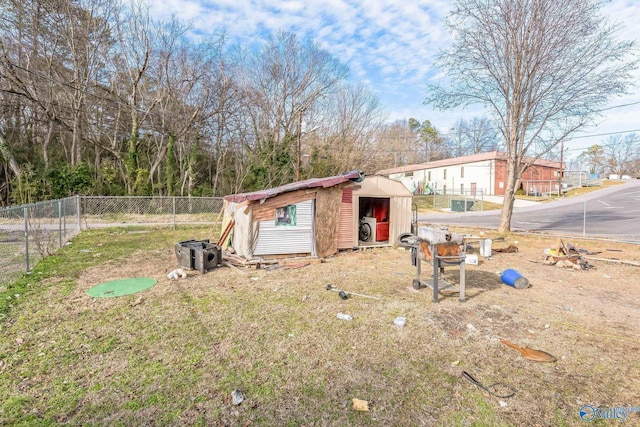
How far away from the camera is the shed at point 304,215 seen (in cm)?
838

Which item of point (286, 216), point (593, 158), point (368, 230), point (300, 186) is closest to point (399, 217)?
point (368, 230)

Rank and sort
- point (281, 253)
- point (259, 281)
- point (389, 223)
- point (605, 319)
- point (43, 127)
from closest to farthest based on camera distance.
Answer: point (605, 319), point (259, 281), point (281, 253), point (389, 223), point (43, 127)

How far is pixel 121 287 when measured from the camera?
235 inches

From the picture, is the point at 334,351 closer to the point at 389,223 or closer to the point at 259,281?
the point at 259,281

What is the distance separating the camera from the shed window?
8.72 metres

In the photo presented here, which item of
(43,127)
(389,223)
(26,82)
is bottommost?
(389,223)

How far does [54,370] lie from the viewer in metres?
3.15

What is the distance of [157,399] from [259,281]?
3.94m

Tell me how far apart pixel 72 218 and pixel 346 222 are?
39.3ft

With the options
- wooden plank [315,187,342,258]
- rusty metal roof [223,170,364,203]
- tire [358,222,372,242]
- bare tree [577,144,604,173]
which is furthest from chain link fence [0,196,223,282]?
bare tree [577,144,604,173]

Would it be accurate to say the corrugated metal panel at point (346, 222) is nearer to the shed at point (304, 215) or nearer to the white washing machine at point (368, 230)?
the shed at point (304, 215)

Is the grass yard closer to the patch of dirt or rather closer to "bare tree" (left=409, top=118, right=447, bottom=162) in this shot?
the patch of dirt

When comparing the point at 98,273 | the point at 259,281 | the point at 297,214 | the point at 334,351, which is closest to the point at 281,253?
the point at 297,214

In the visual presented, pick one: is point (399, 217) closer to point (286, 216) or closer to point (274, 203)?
point (286, 216)
